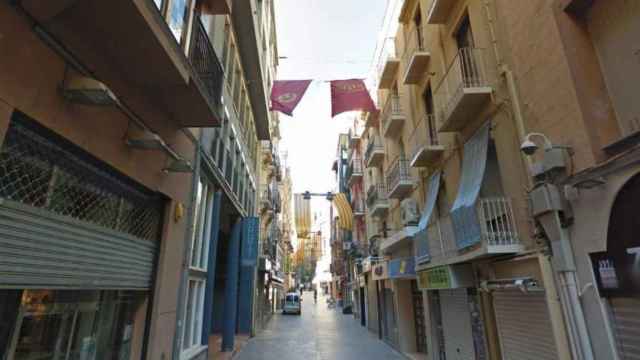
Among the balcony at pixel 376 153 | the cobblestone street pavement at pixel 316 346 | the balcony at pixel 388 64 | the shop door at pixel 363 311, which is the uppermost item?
the balcony at pixel 388 64

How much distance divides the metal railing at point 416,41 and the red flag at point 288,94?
4.02 m

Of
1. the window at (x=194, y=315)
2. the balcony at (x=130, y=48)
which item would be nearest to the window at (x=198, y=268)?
the window at (x=194, y=315)

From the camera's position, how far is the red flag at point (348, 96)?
41.6 feet

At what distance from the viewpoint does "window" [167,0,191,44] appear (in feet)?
Result: 15.4

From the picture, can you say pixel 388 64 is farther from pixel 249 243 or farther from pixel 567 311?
pixel 567 311

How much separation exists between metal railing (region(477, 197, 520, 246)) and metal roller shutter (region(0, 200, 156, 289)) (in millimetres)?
6183

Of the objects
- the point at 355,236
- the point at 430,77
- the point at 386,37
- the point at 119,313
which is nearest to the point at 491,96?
the point at 430,77

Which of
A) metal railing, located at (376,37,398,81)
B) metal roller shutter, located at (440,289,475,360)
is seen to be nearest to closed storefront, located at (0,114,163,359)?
metal roller shutter, located at (440,289,475,360)

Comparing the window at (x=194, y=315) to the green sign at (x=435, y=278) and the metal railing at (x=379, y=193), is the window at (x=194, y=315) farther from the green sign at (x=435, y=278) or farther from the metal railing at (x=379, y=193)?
the metal railing at (x=379, y=193)

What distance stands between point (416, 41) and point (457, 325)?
953 cm

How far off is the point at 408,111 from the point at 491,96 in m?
6.02

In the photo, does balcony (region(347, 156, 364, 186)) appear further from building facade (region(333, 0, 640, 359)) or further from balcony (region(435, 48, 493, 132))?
balcony (region(435, 48, 493, 132))

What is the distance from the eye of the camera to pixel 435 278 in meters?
8.85

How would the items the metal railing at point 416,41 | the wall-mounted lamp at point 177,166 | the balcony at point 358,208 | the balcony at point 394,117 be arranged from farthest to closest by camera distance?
the balcony at point 358,208, the balcony at point 394,117, the metal railing at point 416,41, the wall-mounted lamp at point 177,166
